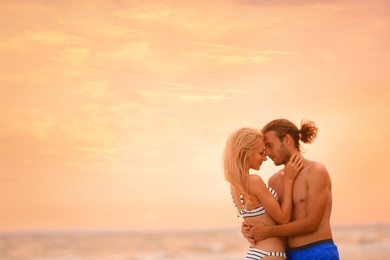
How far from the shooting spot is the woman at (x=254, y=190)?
593 centimetres

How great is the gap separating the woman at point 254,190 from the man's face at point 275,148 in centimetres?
11

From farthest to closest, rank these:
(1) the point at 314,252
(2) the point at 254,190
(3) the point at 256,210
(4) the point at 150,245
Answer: (4) the point at 150,245 → (1) the point at 314,252 → (3) the point at 256,210 → (2) the point at 254,190

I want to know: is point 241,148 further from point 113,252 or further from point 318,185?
point 113,252

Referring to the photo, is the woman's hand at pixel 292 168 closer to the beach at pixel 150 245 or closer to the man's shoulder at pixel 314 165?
the man's shoulder at pixel 314 165

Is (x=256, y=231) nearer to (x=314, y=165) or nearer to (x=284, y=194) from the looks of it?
(x=284, y=194)

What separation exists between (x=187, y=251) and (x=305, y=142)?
20755 millimetres

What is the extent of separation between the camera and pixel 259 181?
5.93 m

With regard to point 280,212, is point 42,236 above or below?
above

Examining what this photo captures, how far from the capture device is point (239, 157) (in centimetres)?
594

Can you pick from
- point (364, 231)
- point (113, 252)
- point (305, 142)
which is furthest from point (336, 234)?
point (305, 142)

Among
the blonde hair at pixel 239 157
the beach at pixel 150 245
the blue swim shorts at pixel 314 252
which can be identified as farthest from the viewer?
the beach at pixel 150 245

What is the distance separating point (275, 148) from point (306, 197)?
1.55 ft

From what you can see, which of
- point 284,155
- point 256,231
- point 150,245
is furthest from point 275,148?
point 150,245

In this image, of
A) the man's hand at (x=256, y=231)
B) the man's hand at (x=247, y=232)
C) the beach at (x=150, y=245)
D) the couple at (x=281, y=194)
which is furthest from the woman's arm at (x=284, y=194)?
the beach at (x=150, y=245)
